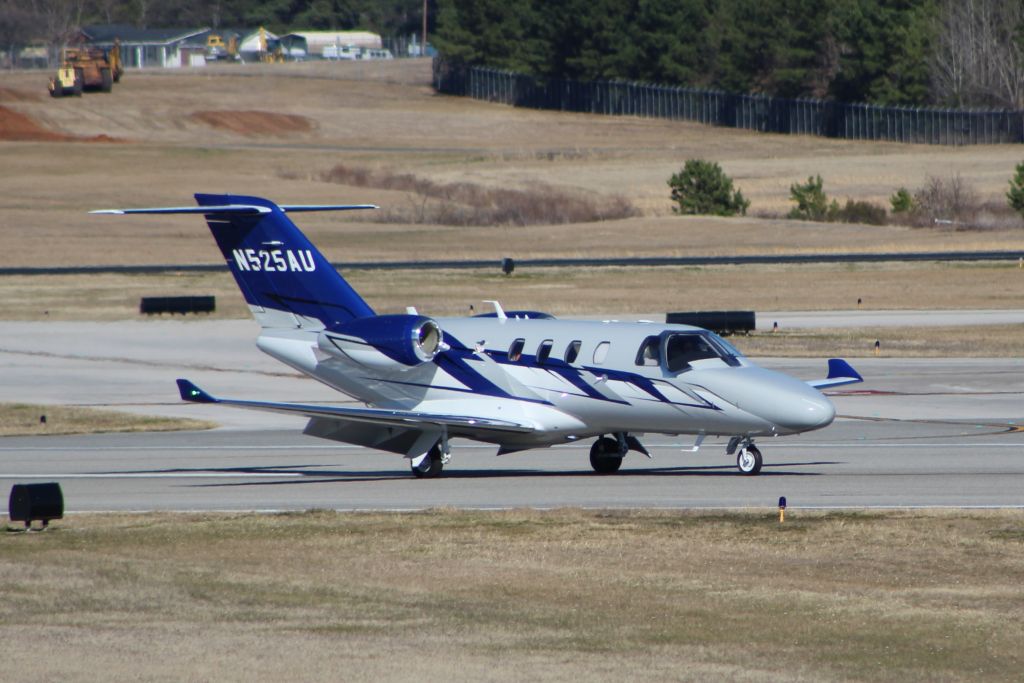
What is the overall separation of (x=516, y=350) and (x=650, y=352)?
7.90 ft

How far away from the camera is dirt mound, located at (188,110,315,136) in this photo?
162 meters

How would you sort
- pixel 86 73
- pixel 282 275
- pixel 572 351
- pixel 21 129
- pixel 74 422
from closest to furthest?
pixel 572 351 < pixel 282 275 < pixel 74 422 < pixel 21 129 < pixel 86 73

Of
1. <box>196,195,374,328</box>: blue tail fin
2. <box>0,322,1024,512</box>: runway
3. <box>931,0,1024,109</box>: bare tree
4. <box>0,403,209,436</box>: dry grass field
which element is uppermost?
<box>931,0,1024,109</box>: bare tree

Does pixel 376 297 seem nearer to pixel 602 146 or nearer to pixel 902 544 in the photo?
pixel 902 544

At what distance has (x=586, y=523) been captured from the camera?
21.4m

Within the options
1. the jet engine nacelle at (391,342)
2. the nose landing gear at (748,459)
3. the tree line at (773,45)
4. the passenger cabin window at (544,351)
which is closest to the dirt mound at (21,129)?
the tree line at (773,45)

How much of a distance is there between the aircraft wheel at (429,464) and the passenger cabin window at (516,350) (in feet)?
6.47

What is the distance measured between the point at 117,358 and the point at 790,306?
27263 millimetres

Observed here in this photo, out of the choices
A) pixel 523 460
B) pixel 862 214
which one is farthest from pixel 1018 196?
pixel 523 460

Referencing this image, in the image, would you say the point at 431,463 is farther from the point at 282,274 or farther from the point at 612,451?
the point at 282,274

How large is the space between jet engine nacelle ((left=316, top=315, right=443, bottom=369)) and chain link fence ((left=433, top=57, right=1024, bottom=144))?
131 m

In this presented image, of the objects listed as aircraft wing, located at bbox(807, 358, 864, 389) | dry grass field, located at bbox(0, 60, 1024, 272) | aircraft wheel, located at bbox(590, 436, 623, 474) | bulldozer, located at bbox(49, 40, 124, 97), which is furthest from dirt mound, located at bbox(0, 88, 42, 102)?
aircraft wing, located at bbox(807, 358, 864, 389)

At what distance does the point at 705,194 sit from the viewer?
351ft

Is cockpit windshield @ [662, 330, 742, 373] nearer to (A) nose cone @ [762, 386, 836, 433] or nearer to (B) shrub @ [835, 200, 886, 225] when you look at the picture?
(A) nose cone @ [762, 386, 836, 433]
